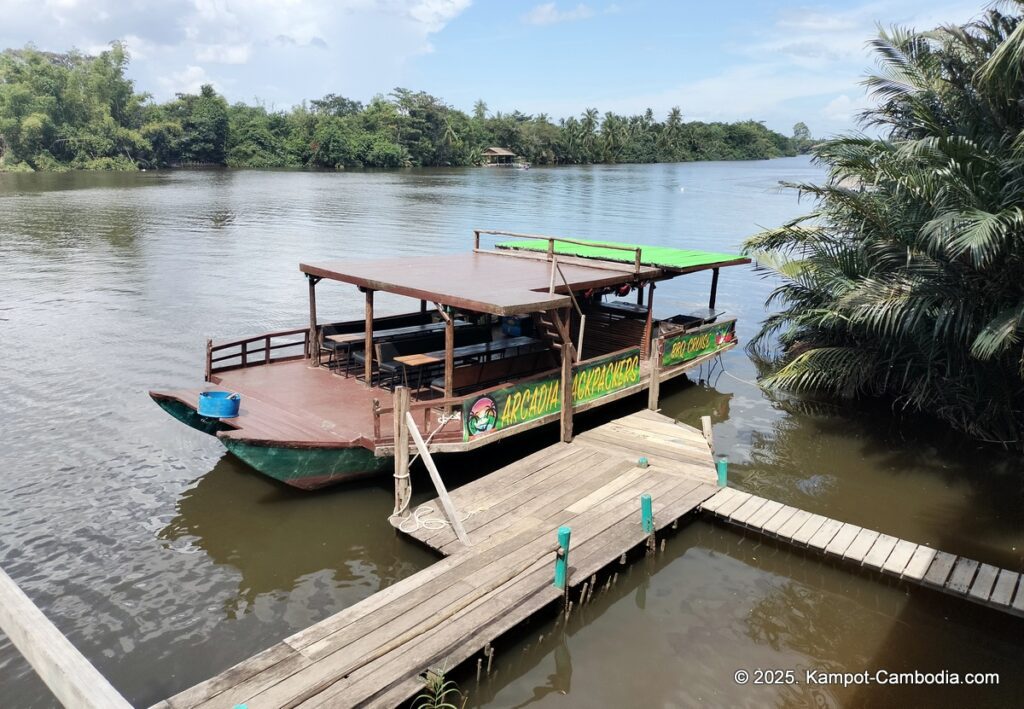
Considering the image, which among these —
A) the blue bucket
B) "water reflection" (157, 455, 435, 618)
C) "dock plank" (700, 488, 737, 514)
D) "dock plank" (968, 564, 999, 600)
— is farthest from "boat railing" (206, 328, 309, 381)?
"dock plank" (968, 564, 999, 600)

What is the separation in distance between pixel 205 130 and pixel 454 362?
93.8 m

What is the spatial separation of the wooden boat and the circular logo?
2 centimetres

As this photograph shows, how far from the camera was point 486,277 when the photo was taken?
1280 cm

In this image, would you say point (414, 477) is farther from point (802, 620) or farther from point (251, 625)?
point (802, 620)

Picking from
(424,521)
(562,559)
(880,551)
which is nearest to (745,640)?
(562,559)

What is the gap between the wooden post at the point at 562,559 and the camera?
793 centimetres

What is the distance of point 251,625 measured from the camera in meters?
8.09

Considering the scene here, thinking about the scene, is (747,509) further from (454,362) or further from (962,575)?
(454,362)

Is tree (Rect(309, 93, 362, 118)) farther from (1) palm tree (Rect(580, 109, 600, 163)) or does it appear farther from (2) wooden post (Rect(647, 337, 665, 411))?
(2) wooden post (Rect(647, 337, 665, 411))

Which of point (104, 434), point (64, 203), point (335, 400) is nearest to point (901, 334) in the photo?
point (335, 400)

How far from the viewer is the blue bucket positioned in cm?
998

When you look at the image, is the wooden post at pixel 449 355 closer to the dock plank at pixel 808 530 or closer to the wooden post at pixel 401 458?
the wooden post at pixel 401 458

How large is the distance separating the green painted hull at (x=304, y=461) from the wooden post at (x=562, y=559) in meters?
3.34

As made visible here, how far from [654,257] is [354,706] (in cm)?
1120
